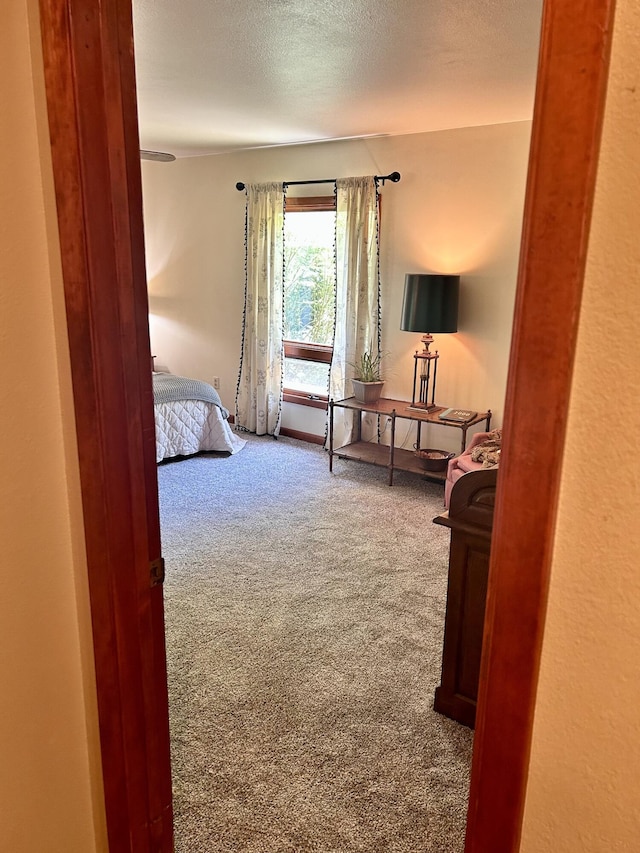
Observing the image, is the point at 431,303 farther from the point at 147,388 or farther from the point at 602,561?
the point at 602,561

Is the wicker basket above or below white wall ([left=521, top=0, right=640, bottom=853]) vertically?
below

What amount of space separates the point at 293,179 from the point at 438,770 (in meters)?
4.64

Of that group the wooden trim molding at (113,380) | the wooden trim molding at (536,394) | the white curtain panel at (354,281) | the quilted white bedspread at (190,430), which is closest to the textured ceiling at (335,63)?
the white curtain panel at (354,281)

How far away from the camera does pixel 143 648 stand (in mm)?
1317

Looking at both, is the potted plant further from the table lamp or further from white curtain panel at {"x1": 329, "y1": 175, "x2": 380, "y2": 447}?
the table lamp

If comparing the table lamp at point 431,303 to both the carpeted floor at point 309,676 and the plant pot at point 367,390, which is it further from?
the carpeted floor at point 309,676

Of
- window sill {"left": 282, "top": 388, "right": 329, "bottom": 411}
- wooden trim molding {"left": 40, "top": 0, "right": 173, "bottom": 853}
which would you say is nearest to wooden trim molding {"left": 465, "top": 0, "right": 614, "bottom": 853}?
wooden trim molding {"left": 40, "top": 0, "right": 173, "bottom": 853}

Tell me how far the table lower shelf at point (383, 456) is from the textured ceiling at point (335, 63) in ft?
7.52

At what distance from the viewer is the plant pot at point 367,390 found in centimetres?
482

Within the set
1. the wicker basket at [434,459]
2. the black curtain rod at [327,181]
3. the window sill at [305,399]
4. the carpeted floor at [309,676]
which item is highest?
the black curtain rod at [327,181]

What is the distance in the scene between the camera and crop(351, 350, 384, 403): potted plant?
190 inches

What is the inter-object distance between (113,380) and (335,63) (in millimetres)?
2379

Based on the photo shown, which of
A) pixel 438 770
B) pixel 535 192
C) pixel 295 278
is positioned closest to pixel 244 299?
pixel 295 278

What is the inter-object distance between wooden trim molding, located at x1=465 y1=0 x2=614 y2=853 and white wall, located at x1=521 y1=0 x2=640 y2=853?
0.05ft
